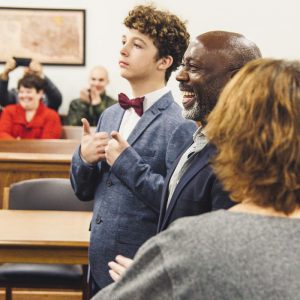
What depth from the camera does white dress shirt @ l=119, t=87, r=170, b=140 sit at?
227 centimetres

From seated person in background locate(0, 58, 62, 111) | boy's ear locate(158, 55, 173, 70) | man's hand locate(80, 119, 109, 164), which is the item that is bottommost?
seated person in background locate(0, 58, 62, 111)

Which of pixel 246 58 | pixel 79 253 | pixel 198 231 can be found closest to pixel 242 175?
pixel 198 231

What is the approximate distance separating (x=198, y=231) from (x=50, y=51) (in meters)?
7.37

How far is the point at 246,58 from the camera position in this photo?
5.67 feet

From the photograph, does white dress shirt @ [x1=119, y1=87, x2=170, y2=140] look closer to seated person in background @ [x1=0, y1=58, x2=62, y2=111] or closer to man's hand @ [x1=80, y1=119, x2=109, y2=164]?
man's hand @ [x1=80, y1=119, x2=109, y2=164]

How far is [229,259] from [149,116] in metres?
1.28

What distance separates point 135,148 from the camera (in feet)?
7.18

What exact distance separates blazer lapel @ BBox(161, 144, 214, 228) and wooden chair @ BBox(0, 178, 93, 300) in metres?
1.59

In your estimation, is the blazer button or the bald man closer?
the bald man

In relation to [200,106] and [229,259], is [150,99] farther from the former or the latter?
[229,259]

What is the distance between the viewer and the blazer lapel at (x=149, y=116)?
2.21 m

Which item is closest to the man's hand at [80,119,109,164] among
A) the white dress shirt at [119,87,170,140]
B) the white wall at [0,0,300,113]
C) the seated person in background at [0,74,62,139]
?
the white dress shirt at [119,87,170,140]

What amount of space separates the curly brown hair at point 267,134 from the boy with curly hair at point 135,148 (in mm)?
966

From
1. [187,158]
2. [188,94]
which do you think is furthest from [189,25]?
[187,158]
